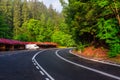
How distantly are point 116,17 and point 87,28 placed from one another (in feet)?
A: 29.7

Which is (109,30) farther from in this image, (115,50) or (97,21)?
(97,21)

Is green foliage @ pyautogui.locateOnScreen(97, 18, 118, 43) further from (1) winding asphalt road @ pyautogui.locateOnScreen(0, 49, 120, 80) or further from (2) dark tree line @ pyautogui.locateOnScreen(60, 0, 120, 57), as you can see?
(1) winding asphalt road @ pyautogui.locateOnScreen(0, 49, 120, 80)

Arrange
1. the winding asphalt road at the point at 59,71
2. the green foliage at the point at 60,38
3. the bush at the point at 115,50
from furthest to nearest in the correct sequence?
the green foliage at the point at 60,38, the bush at the point at 115,50, the winding asphalt road at the point at 59,71

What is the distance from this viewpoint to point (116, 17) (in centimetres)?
3225

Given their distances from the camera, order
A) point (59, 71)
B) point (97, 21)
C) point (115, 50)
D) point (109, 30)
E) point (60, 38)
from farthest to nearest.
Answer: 1. point (60, 38)
2. point (97, 21)
3. point (109, 30)
4. point (115, 50)
5. point (59, 71)

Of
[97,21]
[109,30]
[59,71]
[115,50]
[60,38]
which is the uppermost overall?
[97,21]

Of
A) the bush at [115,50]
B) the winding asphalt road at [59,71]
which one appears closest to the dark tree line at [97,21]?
the bush at [115,50]

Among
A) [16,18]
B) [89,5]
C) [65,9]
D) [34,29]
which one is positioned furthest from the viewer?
[16,18]

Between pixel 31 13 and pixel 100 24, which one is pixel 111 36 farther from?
pixel 31 13

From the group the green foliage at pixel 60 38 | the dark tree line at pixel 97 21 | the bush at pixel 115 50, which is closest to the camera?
the bush at pixel 115 50

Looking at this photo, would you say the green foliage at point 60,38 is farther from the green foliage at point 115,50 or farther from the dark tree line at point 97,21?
the green foliage at point 115,50

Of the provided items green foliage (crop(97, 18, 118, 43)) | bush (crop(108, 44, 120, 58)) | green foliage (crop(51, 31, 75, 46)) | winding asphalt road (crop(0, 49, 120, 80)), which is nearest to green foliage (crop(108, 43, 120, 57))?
bush (crop(108, 44, 120, 58))

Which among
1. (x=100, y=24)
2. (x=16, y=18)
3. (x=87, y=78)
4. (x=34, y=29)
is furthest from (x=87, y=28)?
(x=16, y=18)

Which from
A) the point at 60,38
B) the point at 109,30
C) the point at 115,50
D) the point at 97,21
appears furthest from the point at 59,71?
the point at 60,38
